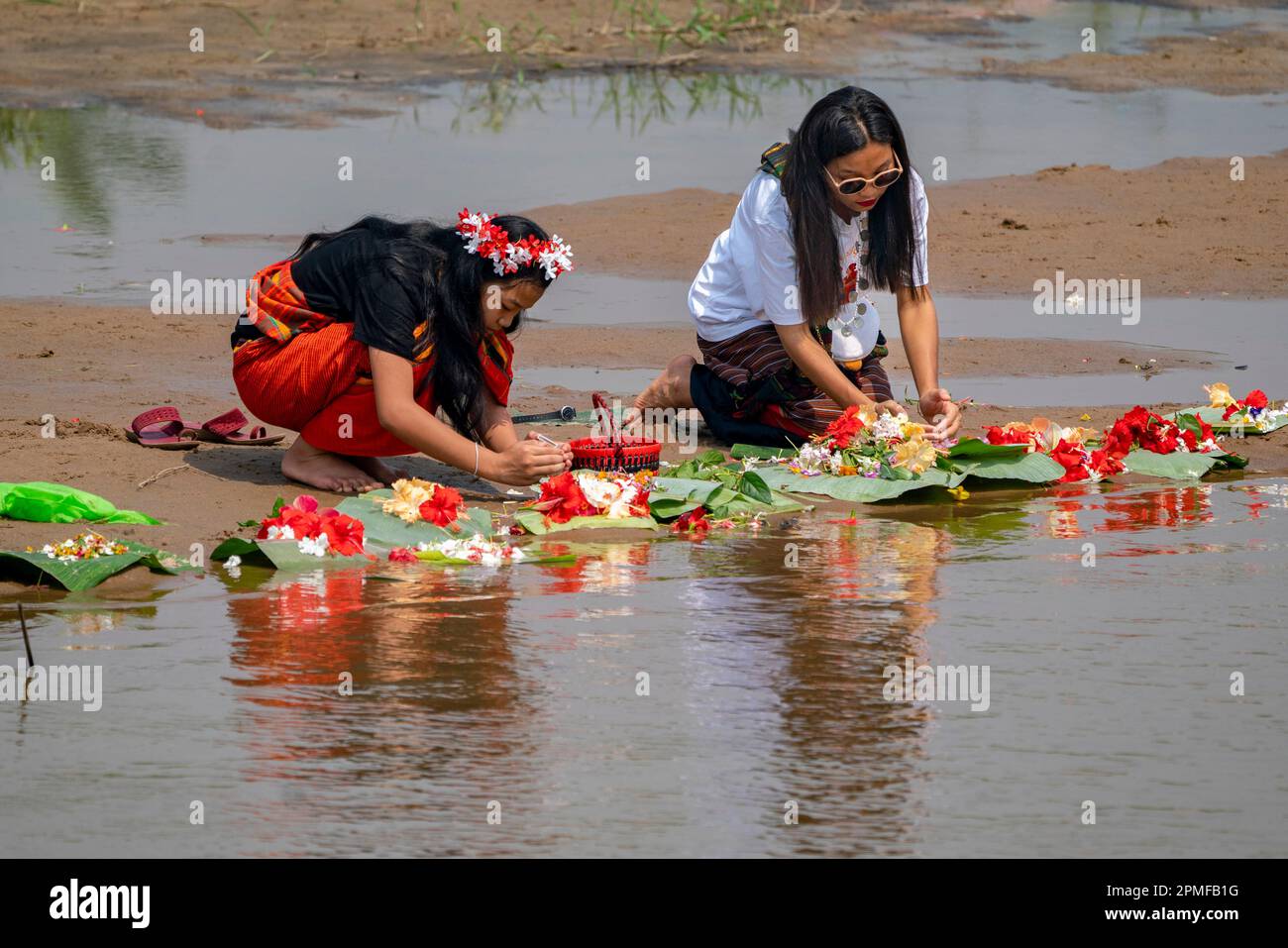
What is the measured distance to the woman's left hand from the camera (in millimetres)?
6562

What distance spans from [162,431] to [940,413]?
274cm

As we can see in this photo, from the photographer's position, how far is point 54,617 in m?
4.93

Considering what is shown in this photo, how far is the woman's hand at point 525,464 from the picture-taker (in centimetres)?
588

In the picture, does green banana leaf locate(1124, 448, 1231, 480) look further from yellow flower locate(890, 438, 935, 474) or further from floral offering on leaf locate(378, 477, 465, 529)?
floral offering on leaf locate(378, 477, 465, 529)

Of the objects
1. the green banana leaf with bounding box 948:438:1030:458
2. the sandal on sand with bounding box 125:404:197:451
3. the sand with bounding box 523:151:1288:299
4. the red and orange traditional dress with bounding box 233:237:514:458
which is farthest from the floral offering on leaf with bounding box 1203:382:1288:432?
the sandal on sand with bounding box 125:404:197:451

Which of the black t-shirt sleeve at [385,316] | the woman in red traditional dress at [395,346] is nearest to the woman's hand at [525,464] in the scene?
the woman in red traditional dress at [395,346]

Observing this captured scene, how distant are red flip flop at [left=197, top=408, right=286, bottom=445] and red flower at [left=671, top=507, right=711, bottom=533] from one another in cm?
171

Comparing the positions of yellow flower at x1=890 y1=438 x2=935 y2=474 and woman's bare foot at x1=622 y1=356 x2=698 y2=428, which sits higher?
woman's bare foot at x1=622 y1=356 x2=698 y2=428

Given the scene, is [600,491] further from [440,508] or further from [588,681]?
[588,681]

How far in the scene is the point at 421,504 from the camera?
224 inches

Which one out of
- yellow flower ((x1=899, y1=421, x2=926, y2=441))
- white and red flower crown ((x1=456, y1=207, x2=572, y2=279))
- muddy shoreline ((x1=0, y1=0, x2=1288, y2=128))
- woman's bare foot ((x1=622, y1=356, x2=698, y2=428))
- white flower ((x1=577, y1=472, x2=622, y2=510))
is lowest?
white flower ((x1=577, y1=472, x2=622, y2=510))

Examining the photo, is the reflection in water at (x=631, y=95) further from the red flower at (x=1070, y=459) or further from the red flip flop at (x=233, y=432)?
the red flower at (x=1070, y=459)

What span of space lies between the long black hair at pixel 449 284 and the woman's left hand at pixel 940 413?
59.5 inches

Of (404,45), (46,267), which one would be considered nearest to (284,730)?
(46,267)
